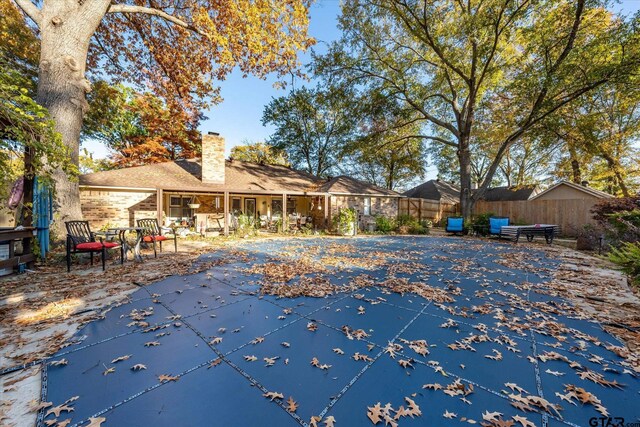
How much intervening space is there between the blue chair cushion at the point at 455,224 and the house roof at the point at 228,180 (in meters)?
4.70

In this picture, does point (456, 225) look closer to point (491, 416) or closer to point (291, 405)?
point (491, 416)

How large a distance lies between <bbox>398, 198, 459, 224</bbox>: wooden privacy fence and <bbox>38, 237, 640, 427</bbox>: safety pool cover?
16825 millimetres

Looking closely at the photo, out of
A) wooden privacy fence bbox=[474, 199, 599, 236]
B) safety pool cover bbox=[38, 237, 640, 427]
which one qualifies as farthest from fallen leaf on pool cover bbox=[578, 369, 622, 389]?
wooden privacy fence bbox=[474, 199, 599, 236]

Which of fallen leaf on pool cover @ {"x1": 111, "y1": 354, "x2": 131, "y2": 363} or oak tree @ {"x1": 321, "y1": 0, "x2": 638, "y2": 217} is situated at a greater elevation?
oak tree @ {"x1": 321, "y1": 0, "x2": 638, "y2": 217}

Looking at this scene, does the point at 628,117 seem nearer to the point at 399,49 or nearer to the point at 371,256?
the point at 399,49

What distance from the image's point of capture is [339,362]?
8.38 ft

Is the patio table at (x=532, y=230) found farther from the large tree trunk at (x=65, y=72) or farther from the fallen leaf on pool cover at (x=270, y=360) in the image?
the large tree trunk at (x=65, y=72)

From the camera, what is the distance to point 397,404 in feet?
6.57

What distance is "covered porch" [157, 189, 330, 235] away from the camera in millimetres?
13695

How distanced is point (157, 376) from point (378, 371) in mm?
2147

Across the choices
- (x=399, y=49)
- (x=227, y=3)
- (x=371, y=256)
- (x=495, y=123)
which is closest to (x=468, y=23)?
(x=399, y=49)

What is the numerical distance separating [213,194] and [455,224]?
14798 mm

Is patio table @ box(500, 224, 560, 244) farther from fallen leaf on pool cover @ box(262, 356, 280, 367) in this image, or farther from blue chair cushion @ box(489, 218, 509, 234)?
fallen leaf on pool cover @ box(262, 356, 280, 367)

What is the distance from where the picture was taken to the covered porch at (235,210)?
13695 mm
